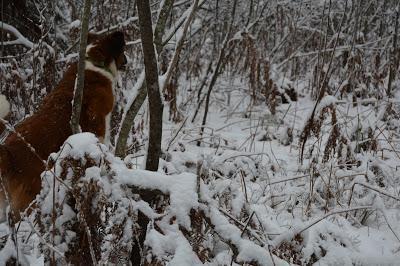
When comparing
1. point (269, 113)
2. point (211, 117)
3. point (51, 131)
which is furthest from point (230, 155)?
point (211, 117)

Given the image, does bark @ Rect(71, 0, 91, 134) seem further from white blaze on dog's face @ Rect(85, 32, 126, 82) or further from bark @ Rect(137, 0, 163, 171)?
white blaze on dog's face @ Rect(85, 32, 126, 82)

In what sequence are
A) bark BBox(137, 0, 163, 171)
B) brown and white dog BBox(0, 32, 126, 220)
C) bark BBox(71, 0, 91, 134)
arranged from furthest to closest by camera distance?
brown and white dog BBox(0, 32, 126, 220)
bark BBox(71, 0, 91, 134)
bark BBox(137, 0, 163, 171)

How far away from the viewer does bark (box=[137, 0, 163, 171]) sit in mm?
1577

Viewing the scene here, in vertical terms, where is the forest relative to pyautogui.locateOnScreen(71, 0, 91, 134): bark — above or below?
below

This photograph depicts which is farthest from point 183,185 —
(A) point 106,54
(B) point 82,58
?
(A) point 106,54

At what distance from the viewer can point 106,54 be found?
3.33 meters

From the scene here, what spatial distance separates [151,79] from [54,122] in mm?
1260

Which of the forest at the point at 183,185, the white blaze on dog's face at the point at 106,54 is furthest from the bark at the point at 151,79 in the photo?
the white blaze on dog's face at the point at 106,54

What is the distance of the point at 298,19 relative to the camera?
8695mm

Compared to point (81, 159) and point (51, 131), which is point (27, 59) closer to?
point (51, 131)

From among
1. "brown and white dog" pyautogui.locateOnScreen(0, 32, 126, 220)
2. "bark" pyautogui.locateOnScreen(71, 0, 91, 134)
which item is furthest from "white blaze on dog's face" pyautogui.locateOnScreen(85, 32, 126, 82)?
"bark" pyautogui.locateOnScreen(71, 0, 91, 134)

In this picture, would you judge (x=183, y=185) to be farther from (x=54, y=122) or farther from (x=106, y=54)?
(x=106, y=54)

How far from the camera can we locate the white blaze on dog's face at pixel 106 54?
328 centimetres

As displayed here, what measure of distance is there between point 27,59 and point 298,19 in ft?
17.6
